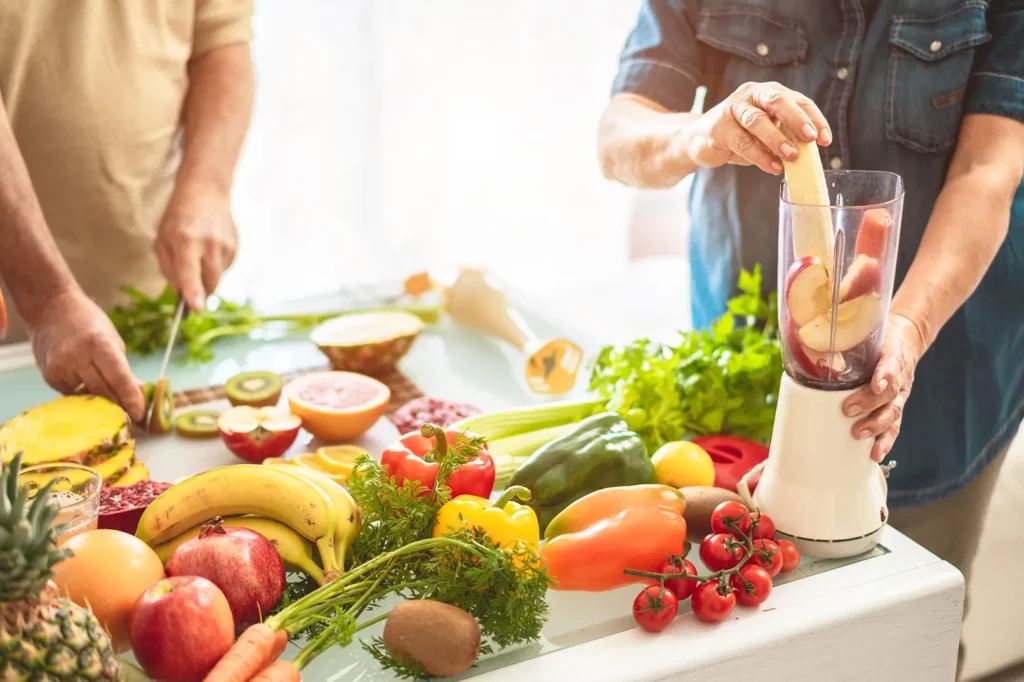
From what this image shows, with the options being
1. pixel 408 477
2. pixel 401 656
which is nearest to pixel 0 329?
pixel 408 477

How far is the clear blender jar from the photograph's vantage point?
1026 millimetres

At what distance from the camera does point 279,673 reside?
2.85ft

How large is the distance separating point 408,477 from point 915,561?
61 cm

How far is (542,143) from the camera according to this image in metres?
3.68

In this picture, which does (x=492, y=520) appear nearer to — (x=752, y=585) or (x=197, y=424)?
(x=752, y=585)

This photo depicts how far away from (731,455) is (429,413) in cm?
47

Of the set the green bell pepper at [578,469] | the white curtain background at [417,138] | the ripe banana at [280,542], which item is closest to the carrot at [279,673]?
the ripe banana at [280,542]

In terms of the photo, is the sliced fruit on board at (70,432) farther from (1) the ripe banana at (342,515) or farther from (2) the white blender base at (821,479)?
(2) the white blender base at (821,479)

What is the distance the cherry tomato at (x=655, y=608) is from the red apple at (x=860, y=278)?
1.24 feet

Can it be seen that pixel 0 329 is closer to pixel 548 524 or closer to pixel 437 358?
pixel 548 524

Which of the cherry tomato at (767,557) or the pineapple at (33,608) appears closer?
the pineapple at (33,608)

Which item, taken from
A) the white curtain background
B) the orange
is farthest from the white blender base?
the white curtain background

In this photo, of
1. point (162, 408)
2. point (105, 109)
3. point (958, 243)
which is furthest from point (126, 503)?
point (958, 243)

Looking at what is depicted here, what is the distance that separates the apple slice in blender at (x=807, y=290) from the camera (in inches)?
40.9
